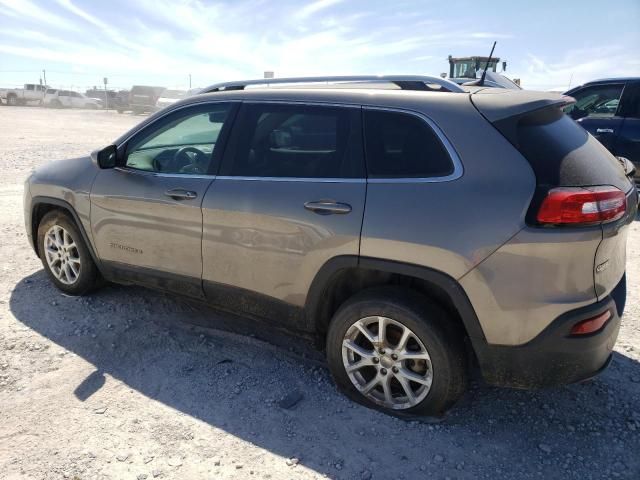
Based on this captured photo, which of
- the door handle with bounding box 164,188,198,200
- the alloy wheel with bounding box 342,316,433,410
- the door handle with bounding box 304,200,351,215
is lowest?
the alloy wheel with bounding box 342,316,433,410

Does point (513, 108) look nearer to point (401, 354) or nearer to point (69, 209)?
point (401, 354)

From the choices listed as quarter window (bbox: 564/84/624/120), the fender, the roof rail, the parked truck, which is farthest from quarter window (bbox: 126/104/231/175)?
the parked truck

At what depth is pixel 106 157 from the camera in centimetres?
364

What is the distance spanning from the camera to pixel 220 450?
257 centimetres

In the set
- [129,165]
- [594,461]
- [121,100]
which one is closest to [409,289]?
[594,461]

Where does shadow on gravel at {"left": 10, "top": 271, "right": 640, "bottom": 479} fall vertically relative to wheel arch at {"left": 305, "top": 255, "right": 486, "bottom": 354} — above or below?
below

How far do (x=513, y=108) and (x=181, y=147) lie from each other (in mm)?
2452

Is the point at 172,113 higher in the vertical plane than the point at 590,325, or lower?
higher

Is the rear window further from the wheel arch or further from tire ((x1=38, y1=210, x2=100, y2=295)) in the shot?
tire ((x1=38, y1=210, x2=100, y2=295))

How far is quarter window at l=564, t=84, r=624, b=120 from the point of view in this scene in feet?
24.9

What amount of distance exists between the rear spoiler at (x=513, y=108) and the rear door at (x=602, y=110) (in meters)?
5.34

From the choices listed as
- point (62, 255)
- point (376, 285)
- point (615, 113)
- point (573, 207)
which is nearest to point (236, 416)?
point (376, 285)

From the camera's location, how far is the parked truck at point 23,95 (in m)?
38.9

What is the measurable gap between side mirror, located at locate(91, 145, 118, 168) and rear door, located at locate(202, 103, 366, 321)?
98 cm
